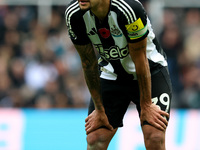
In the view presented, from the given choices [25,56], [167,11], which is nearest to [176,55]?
[167,11]

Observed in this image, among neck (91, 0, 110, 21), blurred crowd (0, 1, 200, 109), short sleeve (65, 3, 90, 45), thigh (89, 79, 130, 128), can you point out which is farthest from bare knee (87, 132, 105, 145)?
blurred crowd (0, 1, 200, 109)

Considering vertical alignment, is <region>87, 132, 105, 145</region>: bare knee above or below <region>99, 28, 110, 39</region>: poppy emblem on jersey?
below

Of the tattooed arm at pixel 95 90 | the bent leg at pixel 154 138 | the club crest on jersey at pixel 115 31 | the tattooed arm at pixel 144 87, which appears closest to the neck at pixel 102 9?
the club crest on jersey at pixel 115 31

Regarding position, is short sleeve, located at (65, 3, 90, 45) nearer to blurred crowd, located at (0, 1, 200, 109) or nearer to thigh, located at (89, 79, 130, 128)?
thigh, located at (89, 79, 130, 128)

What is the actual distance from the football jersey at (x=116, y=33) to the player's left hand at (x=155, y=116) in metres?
0.40

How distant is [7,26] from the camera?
9.78 m

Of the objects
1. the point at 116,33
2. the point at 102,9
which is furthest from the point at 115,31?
the point at 102,9

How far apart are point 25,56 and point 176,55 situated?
2.82 metres

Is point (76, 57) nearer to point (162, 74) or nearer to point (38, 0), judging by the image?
point (38, 0)

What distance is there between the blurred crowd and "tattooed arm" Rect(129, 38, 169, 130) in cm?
415

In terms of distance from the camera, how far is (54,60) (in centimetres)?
933

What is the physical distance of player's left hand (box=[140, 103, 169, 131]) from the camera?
4.60m

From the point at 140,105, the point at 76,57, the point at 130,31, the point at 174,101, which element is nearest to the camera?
the point at 130,31

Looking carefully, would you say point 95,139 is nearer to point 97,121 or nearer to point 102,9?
point 97,121
